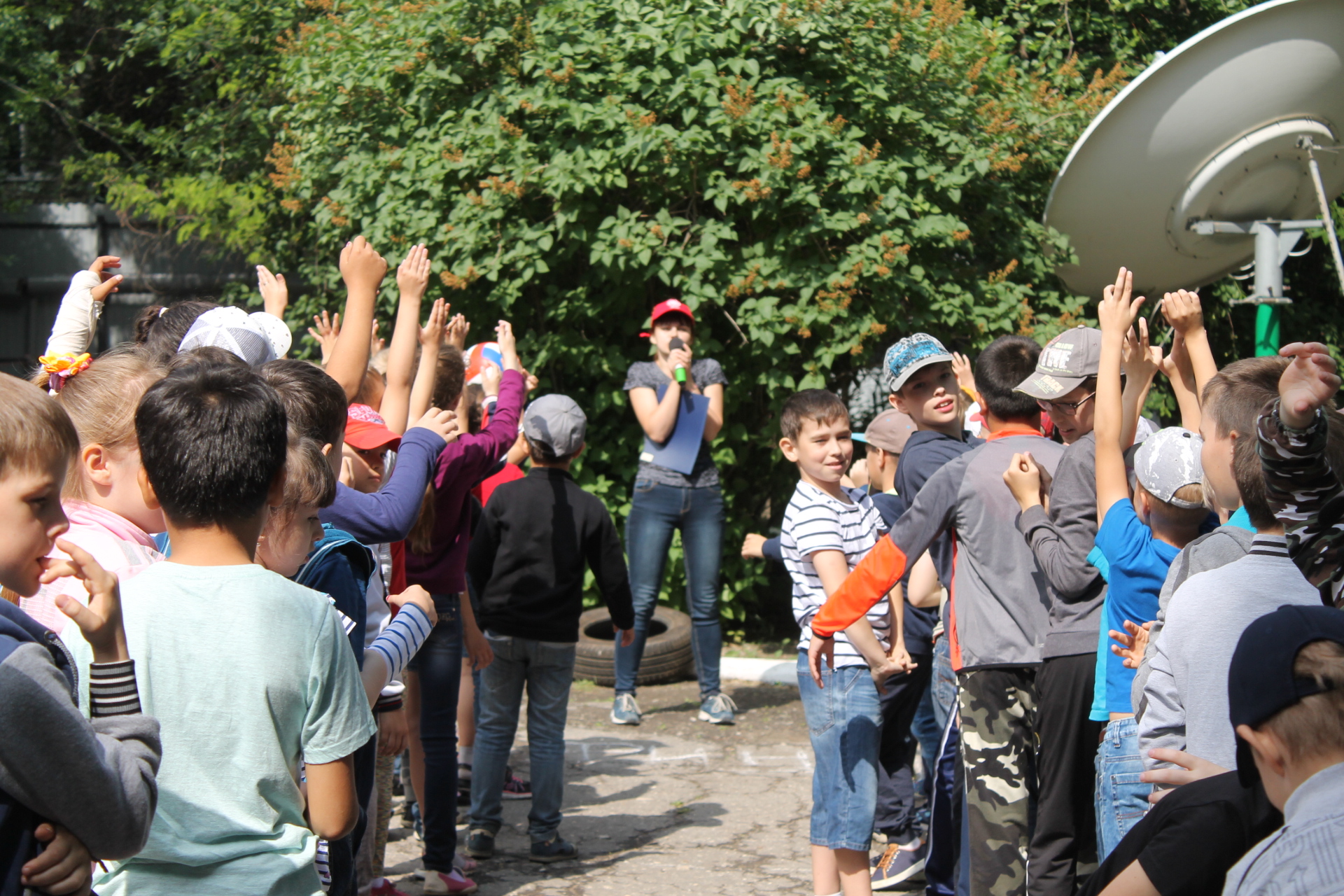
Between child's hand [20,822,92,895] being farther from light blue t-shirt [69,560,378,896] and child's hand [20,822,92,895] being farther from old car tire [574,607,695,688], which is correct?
old car tire [574,607,695,688]

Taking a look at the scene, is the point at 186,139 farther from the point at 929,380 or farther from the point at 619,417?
the point at 929,380

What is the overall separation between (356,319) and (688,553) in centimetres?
369

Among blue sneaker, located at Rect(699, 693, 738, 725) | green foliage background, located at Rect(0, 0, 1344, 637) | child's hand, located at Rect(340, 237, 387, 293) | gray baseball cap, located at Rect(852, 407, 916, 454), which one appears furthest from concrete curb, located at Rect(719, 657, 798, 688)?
child's hand, located at Rect(340, 237, 387, 293)

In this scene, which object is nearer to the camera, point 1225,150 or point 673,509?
point 1225,150

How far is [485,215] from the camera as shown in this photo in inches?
281

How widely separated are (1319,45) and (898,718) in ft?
13.8

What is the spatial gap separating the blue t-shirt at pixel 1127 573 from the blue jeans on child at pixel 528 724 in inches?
88.4

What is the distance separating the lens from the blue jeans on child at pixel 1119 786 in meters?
2.87

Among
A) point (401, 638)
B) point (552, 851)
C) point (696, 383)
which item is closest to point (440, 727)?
point (552, 851)

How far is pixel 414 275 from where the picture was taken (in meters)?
3.69

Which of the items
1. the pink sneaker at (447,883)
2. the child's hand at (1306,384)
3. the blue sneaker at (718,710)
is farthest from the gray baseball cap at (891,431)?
the child's hand at (1306,384)

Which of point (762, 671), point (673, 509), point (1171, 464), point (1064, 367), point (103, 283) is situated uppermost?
point (103, 283)

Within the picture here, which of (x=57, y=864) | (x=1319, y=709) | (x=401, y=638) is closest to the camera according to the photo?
(x=57, y=864)

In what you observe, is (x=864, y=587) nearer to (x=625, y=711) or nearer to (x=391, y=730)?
(x=391, y=730)
